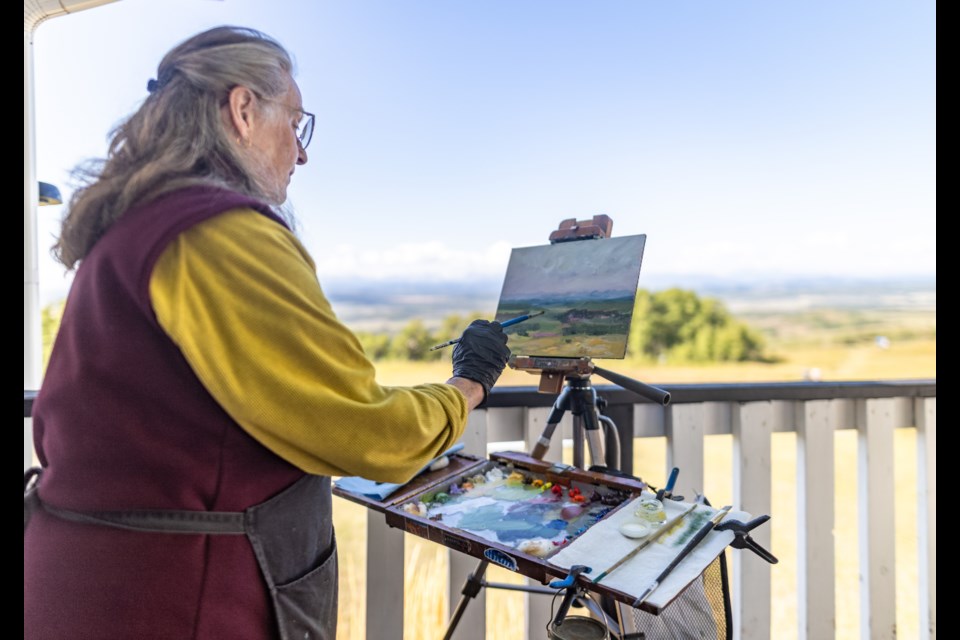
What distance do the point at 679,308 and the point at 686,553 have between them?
733 centimetres

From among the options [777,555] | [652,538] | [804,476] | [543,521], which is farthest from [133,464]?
[777,555]

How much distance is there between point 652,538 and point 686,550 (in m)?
0.07

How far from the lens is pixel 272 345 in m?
0.65

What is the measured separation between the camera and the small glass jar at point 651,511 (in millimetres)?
952

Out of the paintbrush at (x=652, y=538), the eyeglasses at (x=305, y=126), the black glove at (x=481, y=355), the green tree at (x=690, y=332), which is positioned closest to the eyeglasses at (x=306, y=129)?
the eyeglasses at (x=305, y=126)

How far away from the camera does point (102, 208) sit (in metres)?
0.74

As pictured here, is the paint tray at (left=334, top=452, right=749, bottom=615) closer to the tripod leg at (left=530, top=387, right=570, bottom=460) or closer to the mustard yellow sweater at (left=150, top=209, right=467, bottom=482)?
the tripod leg at (left=530, top=387, right=570, bottom=460)

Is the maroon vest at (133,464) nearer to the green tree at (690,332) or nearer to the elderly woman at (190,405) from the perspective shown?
the elderly woman at (190,405)

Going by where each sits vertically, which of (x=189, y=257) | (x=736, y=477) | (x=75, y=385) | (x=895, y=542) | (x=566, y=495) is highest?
(x=189, y=257)

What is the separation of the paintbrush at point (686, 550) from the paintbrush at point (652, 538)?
0.05m

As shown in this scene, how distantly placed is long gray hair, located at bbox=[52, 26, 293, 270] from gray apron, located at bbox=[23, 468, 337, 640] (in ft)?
1.33

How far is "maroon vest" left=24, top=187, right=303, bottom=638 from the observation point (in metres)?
0.66
